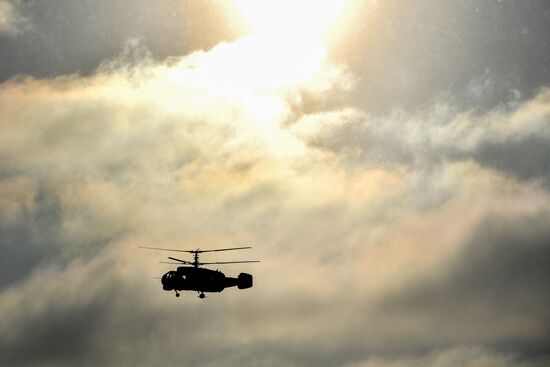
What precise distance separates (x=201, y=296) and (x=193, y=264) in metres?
5.03

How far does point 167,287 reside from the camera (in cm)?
10831

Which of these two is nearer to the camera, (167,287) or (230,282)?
(167,287)

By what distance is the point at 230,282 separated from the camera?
11662 centimetres

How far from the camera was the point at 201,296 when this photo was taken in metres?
108

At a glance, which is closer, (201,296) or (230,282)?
(201,296)

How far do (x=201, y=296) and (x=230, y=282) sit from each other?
9.65 m

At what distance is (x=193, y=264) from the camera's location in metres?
110

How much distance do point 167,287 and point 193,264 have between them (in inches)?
195

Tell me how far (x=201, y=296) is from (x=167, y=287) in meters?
5.04

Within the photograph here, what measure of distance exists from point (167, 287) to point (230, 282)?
11.8 metres

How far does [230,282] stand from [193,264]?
8.94 m
